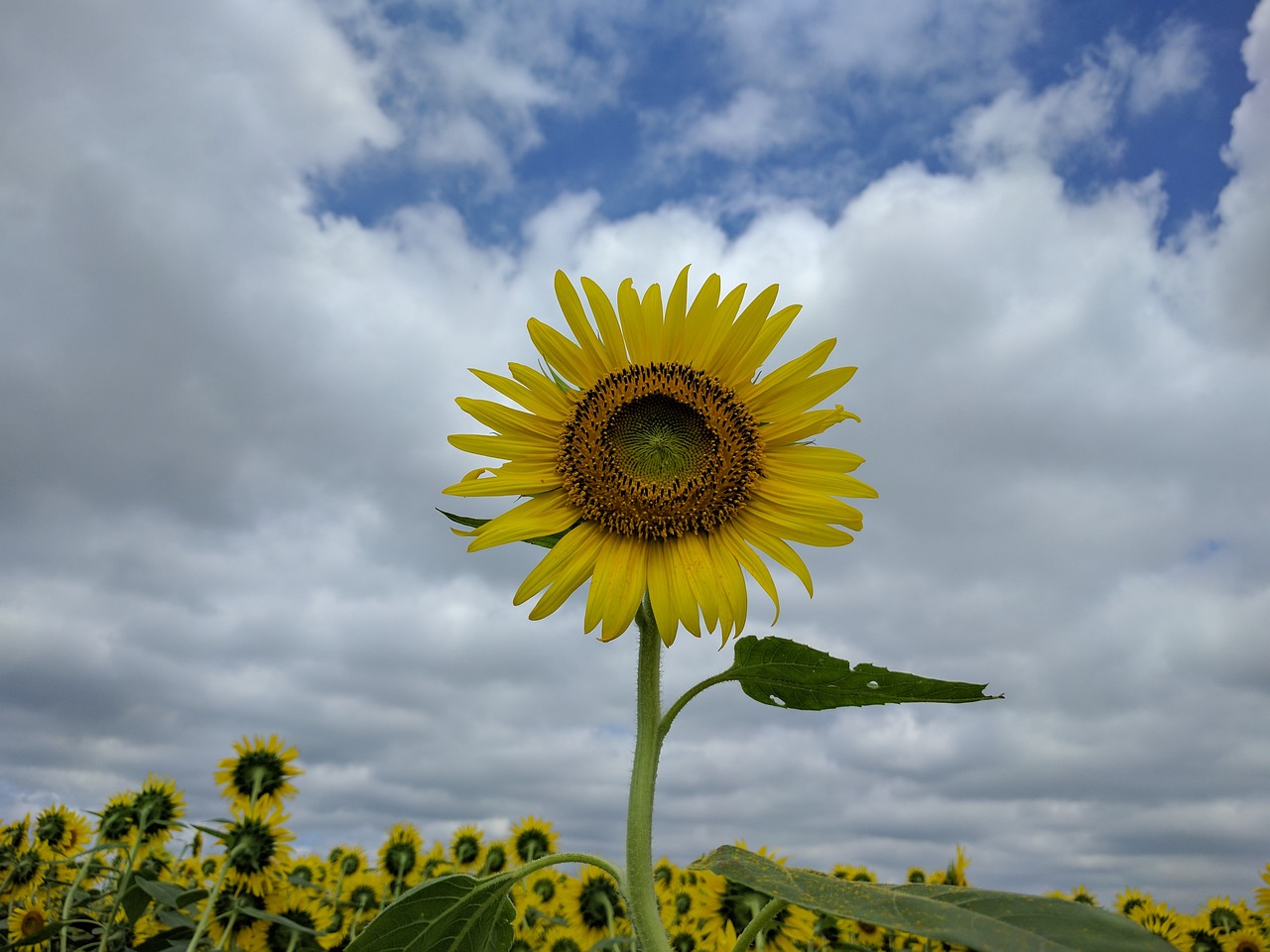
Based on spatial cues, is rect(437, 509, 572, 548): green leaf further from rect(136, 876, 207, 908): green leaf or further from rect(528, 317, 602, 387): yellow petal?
rect(136, 876, 207, 908): green leaf

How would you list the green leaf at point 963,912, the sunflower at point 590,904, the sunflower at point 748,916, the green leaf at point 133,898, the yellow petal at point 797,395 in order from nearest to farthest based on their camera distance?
the green leaf at point 963,912 → the yellow petal at point 797,395 → the green leaf at point 133,898 → the sunflower at point 748,916 → the sunflower at point 590,904

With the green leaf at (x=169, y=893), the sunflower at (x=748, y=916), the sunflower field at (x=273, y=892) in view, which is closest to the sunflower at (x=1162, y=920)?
the sunflower field at (x=273, y=892)

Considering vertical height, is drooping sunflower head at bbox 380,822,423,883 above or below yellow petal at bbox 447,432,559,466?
below

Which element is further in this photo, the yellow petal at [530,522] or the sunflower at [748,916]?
the sunflower at [748,916]

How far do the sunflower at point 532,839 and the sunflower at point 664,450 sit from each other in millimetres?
6746

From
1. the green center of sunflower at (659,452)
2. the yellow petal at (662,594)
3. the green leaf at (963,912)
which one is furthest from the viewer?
the green center of sunflower at (659,452)

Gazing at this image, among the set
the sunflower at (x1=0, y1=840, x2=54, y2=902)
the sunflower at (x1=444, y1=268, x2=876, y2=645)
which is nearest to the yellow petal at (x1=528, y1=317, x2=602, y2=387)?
the sunflower at (x1=444, y1=268, x2=876, y2=645)

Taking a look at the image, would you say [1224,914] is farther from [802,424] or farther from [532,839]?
[802,424]

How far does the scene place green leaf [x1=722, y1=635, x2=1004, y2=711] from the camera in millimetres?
2684

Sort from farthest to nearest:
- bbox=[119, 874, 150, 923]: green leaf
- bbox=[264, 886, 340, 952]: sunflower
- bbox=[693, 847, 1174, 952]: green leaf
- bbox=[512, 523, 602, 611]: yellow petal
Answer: bbox=[264, 886, 340, 952]: sunflower → bbox=[119, 874, 150, 923]: green leaf → bbox=[512, 523, 602, 611]: yellow petal → bbox=[693, 847, 1174, 952]: green leaf

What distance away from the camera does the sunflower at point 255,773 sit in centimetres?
716

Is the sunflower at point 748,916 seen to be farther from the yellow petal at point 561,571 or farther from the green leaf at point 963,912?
the green leaf at point 963,912

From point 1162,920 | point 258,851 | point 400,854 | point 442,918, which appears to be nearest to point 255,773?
point 258,851

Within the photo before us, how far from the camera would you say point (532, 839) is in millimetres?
9453
